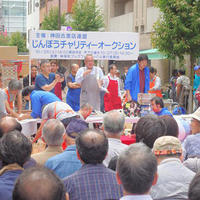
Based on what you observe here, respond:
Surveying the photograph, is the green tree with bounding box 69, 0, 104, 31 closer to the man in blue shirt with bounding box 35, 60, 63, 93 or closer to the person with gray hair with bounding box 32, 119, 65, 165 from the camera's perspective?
the man in blue shirt with bounding box 35, 60, 63, 93

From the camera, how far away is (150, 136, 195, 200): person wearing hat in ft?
10.1

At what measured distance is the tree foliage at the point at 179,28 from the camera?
13.3 m

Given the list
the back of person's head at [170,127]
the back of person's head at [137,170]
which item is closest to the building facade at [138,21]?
the back of person's head at [170,127]

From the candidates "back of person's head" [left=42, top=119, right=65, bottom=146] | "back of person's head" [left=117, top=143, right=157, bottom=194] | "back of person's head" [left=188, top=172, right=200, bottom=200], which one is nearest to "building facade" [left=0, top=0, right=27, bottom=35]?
"back of person's head" [left=42, top=119, right=65, bottom=146]

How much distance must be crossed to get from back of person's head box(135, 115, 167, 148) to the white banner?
575cm

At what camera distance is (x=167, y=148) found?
10.9ft

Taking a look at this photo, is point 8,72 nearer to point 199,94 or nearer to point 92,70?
point 92,70

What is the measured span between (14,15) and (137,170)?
371ft

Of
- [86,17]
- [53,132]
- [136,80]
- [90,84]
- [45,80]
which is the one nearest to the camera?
[53,132]

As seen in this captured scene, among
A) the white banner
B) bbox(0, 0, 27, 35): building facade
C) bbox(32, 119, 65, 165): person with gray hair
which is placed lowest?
bbox(32, 119, 65, 165): person with gray hair

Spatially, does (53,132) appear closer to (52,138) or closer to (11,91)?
Answer: (52,138)

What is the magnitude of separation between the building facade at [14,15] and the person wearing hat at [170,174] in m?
108

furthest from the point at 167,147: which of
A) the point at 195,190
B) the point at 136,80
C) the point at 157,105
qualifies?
the point at 136,80

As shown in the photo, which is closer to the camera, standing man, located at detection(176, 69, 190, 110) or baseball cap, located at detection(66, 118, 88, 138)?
baseball cap, located at detection(66, 118, 88, 138)
